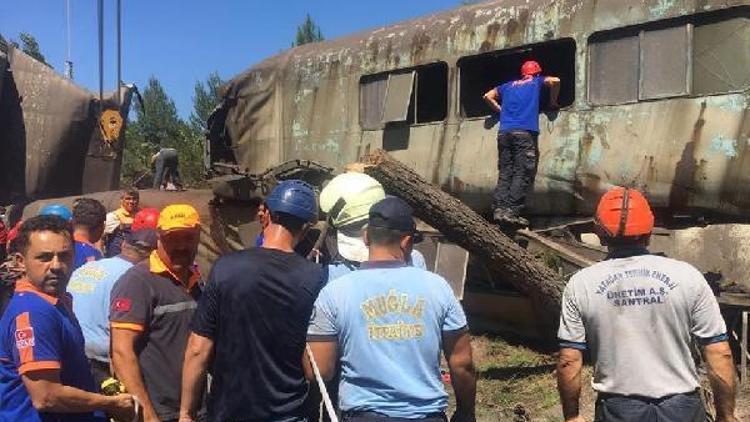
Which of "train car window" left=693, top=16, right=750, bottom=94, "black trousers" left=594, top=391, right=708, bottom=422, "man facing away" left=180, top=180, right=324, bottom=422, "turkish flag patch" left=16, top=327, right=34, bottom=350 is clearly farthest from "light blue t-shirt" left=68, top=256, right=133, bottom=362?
"train car window" left=693, top=16, right=750, bottom=94

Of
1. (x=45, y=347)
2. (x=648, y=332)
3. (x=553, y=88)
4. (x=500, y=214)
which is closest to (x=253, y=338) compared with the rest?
(x=45, y=347)

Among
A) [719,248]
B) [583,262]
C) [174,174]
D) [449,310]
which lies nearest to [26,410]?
[449,310]

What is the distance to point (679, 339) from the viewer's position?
2.94m

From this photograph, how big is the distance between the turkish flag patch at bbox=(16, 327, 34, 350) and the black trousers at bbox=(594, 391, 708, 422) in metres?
2.26

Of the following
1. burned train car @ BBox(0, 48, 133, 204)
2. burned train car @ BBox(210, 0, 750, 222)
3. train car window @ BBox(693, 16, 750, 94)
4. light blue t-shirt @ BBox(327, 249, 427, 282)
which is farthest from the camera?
burned train car @ BBox(0, 48, 133, 204)

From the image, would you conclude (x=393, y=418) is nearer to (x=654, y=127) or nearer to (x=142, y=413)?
(x=142, y=413)

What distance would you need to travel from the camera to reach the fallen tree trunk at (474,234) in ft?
19.2

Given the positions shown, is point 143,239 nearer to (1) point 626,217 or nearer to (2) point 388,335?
(2) point 388,335

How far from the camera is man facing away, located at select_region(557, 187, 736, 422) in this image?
293cm

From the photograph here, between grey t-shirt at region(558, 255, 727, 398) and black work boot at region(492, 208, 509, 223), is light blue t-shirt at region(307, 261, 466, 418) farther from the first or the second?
black work boot at region(492, 208, 509, 223)

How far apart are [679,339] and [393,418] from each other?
4.09 ft

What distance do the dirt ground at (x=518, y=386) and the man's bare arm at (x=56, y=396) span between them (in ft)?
12.9

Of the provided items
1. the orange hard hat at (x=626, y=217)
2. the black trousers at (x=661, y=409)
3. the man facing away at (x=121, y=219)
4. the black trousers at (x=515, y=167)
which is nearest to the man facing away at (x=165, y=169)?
the man facing away at (x=121, y=219)

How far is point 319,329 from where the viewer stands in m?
2.61
